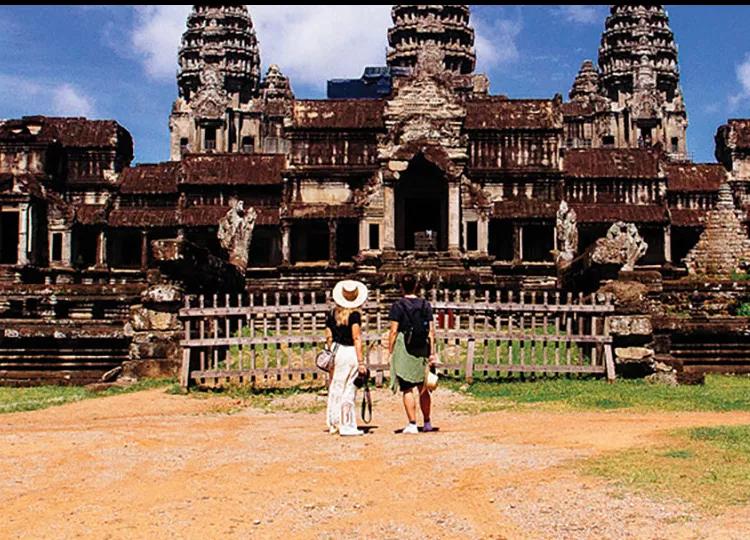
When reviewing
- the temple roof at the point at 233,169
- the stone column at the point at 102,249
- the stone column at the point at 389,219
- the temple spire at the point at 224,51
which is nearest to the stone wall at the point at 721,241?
the stone column at the point at 389,219

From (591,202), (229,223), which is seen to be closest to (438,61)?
(591,202)

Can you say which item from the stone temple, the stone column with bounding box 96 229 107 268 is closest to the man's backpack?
the stone temple

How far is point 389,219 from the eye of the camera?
27828 millimetres

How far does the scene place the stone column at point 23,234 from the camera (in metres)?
36.7

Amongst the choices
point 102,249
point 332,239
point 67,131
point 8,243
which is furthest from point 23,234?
point 332,239

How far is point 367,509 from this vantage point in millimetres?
5574

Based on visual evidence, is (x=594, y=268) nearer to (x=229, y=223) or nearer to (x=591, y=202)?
(x=229, y=223)

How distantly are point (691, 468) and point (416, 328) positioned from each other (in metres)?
3.33

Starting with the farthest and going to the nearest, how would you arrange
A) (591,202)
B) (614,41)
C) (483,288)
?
1. (614,41)
2. (591,202)
3. (483,288)

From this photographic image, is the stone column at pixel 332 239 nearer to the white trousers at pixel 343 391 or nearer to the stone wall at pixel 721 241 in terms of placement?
the stone wall at pixel 721 241

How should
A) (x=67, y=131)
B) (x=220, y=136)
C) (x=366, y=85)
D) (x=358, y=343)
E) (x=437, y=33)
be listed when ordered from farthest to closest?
(x=366, y=85)
(x=437, y=33)
(x=220, y=136)
(x=67, y=131)
(x=358, y=343)

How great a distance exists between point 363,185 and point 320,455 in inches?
1021

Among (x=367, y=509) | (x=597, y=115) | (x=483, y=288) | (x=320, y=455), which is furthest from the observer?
(x=597, y=115)

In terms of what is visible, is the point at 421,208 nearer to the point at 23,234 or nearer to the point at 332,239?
the point at 332,239
